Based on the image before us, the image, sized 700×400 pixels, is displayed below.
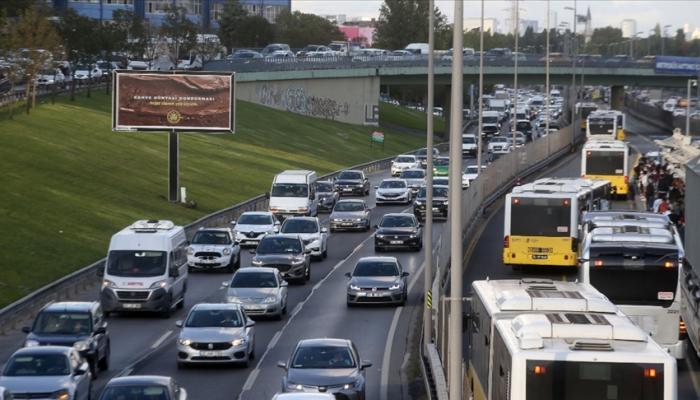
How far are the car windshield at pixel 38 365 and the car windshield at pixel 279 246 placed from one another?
19.9 meters

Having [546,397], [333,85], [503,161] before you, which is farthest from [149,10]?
[546,397]

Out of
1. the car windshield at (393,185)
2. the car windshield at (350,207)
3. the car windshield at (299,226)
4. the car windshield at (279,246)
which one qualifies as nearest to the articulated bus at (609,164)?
the car windshield at (393,185)

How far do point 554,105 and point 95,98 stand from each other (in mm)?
117340

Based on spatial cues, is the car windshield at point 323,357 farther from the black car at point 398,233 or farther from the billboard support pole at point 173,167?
the billboard support pole at point 173,167

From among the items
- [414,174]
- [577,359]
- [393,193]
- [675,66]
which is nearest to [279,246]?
[393,193]

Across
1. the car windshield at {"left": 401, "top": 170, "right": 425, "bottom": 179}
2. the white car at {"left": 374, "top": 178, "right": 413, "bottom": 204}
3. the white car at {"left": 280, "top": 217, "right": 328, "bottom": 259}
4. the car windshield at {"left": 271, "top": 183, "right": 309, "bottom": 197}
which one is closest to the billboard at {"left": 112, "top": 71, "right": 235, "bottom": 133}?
the car windshield at {"left": 271, "top": 183, "right": 309, "bottom": 197}

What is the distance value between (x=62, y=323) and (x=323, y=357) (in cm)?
618

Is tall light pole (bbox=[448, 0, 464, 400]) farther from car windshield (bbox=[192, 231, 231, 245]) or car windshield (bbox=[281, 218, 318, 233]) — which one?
car windshield (bbox=[281, 218, 318, 233])

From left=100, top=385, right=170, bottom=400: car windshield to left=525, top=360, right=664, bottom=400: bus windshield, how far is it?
26.5 ft

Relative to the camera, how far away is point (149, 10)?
197 m

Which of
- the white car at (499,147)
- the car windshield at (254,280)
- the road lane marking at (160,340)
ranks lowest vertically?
the road lane marking at (160,340)

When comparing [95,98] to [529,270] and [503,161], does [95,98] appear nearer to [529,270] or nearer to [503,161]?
[503,161]

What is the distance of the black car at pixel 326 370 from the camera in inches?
987

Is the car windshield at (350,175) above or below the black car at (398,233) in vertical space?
above
